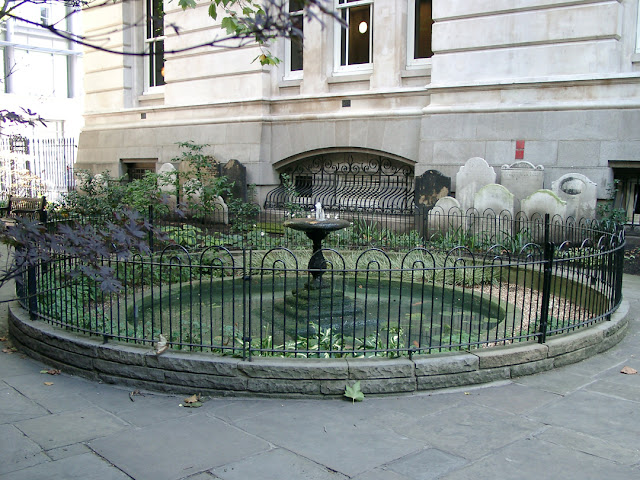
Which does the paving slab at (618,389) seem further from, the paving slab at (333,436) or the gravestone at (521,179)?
the gravestone at (521,179)

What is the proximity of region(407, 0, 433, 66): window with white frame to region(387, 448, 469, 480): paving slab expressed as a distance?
1192 cm

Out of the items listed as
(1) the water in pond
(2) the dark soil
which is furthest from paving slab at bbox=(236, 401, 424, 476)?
(2) the dark soil

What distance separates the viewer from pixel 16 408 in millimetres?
4969

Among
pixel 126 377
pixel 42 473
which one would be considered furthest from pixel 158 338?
pixel 42 473

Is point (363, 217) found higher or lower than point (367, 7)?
lower

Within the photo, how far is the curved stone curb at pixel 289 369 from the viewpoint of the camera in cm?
518

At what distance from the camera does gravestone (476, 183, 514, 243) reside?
1170 cm

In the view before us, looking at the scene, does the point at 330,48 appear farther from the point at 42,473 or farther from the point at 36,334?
the point at 42,473

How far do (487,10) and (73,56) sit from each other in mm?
34984

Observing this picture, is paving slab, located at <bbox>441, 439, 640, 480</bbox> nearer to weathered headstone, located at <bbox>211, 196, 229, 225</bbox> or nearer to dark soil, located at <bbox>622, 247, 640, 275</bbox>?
dark soil, located at <bbox>622, 247, 640, 275</bbox>

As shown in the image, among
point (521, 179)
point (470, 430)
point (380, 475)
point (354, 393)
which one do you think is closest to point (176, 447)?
point (380, 475)

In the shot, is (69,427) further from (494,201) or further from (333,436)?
(494,201)

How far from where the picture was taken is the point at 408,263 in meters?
10.2

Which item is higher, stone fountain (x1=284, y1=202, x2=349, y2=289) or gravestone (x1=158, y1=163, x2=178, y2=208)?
gravestone (x1=158, y1=163, x2=178, y2=208)
